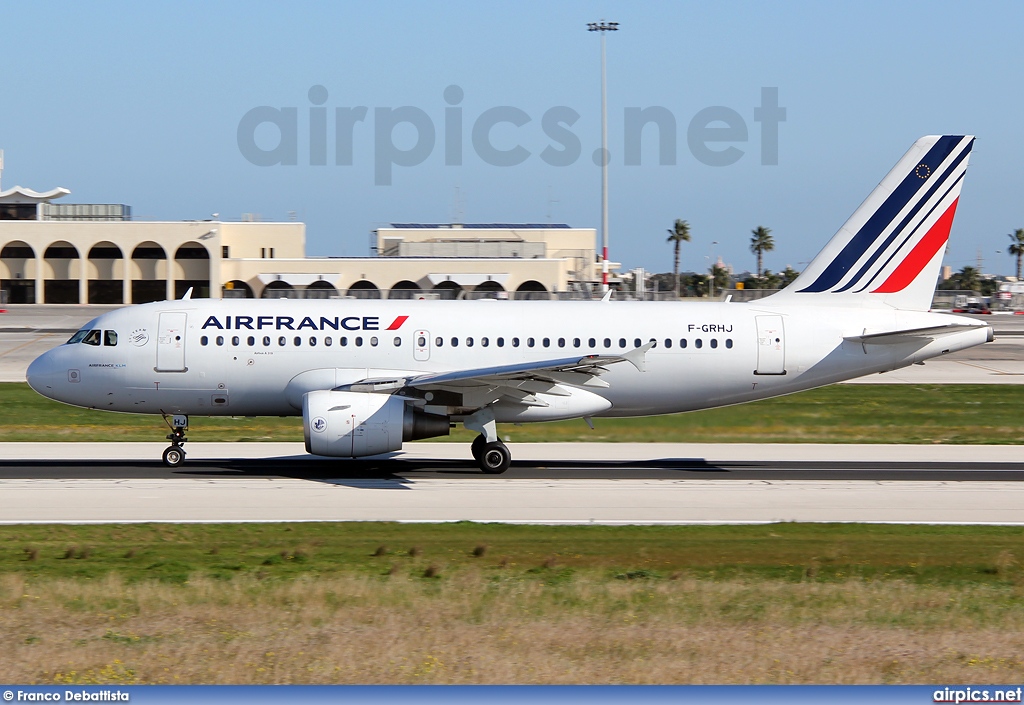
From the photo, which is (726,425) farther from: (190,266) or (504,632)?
(190,266)

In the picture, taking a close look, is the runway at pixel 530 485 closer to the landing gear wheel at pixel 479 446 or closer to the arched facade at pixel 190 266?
the landing gear wheel at pixel 479 446

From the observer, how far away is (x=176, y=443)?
25.8 metres

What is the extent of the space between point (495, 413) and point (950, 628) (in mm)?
13759

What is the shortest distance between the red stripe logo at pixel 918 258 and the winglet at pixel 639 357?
21.3 ft

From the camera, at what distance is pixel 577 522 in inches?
777

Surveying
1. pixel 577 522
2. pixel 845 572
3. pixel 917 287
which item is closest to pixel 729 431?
pixel 917 287

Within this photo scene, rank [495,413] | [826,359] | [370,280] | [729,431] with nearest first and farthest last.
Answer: [495,413] < [826,359] < [729,431] < [370,280]

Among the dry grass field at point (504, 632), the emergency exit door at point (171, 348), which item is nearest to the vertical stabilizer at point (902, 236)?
the dry grass field at point (504, 632)

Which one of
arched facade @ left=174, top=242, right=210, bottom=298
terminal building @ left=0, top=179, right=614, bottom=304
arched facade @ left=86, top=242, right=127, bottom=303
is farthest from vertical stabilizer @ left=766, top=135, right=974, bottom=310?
arched facade @ left=86, top=242, right=127, bottom=303

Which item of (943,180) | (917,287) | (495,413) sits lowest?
(495,413)

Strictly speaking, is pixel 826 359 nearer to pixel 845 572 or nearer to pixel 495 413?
pixel 495 413

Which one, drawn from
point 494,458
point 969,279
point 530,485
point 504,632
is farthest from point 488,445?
point 969,279

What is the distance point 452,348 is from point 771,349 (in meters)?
7.82

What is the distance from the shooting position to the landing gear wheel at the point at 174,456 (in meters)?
25.5
